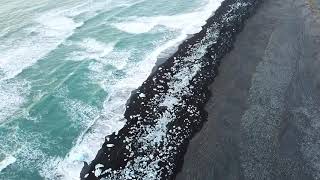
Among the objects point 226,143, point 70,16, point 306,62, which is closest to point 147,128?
point 226,143

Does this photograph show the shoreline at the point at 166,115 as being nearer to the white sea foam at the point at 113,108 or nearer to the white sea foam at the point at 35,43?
the white sea foam at the point at 113,108

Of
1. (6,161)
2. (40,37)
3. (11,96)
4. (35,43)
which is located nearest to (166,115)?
(6,161)

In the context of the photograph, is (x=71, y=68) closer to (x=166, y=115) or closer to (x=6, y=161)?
(x=6, y=161)

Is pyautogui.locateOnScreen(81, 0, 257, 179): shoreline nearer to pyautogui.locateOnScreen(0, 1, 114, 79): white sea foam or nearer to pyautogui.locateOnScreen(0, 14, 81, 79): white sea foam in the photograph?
A: pyautogui.locateOnScreen(0, 14, 81, 79): white sea foam

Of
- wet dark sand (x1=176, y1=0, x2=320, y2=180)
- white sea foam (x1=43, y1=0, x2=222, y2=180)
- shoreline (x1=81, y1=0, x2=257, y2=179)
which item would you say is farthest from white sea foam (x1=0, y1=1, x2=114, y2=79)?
wet dark sand (x1=176, y1=0, x2=320, y2=180)

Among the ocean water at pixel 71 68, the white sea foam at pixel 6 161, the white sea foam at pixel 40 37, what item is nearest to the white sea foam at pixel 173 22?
the ocean water at pixel 71 68

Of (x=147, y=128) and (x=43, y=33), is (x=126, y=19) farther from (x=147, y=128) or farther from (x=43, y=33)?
(x=147, y=128)
